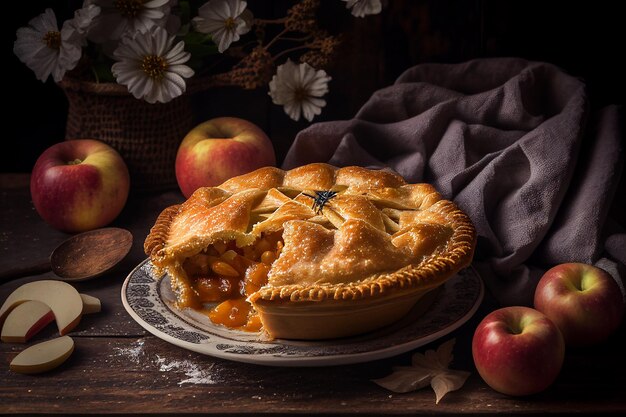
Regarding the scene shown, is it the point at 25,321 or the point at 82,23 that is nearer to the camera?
the point at 25,321

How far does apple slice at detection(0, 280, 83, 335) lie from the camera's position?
1.99 meters

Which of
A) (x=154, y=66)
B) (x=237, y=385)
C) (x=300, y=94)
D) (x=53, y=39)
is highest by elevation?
(x=53, y=39)

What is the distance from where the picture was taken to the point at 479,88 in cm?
275

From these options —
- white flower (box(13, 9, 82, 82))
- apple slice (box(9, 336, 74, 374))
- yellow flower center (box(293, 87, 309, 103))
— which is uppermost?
white flower (box(13, 9, 82, 82))

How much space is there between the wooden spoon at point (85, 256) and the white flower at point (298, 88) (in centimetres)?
77

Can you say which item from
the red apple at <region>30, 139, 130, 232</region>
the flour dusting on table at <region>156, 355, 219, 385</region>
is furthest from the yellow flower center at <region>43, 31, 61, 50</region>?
the flour dusting on table at <region>156, 355, 219, 385</region>

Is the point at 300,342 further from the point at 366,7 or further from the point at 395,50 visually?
the point at 395,50

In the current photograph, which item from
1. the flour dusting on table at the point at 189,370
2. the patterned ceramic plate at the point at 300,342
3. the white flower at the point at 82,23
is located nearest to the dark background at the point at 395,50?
the white flower at the point at 82,23

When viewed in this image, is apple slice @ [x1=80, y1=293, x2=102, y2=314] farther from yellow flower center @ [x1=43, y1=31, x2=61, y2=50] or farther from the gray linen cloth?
yellow flower center @ [x1=43, y1=31, x2=61, y2=50]

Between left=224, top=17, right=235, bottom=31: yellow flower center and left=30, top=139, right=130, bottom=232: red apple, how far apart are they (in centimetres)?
60

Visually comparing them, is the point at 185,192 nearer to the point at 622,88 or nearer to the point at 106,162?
the point at 106,162

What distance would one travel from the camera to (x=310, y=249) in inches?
74.1

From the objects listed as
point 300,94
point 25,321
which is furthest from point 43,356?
point 300,94

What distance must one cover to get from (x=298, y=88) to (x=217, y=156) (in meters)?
0.40
